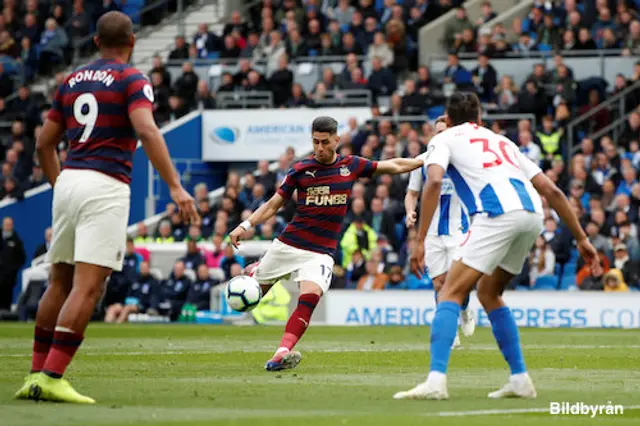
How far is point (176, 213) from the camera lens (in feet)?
103

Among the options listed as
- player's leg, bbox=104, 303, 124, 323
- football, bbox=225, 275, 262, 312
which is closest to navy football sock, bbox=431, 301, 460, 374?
football, bbox=225, 275, 262, 312

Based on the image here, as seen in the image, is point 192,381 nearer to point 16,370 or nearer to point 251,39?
point 16,370

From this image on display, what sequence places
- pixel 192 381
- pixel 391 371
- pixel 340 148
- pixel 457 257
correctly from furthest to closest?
1. pixel 340 148
2. pixel 391 371
3. pixel 192 381
4. pixel 457 257

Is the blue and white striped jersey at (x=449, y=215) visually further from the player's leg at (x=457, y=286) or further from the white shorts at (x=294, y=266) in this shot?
the player's leg at (x=457, y=286)

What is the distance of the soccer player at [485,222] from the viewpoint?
938 centimetres

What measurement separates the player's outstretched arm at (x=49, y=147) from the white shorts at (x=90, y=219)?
0.40m

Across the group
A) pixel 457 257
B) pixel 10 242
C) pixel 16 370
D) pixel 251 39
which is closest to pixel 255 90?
pixel 251 39

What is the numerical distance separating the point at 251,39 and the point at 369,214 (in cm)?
965

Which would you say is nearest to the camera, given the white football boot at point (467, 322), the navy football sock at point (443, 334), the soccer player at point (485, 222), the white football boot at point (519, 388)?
the navy football sock at point (443, 334)

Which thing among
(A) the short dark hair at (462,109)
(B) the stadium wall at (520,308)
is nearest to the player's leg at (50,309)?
(A) the short dark hair at (462,109)

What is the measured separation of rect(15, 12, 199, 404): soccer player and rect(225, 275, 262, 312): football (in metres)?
3.70

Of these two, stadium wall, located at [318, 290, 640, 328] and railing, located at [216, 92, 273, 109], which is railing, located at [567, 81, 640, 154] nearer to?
stadium wall, located at [318, 290, 640, 328]

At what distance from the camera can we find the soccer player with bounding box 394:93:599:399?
938 centimetres

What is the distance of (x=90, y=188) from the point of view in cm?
930
